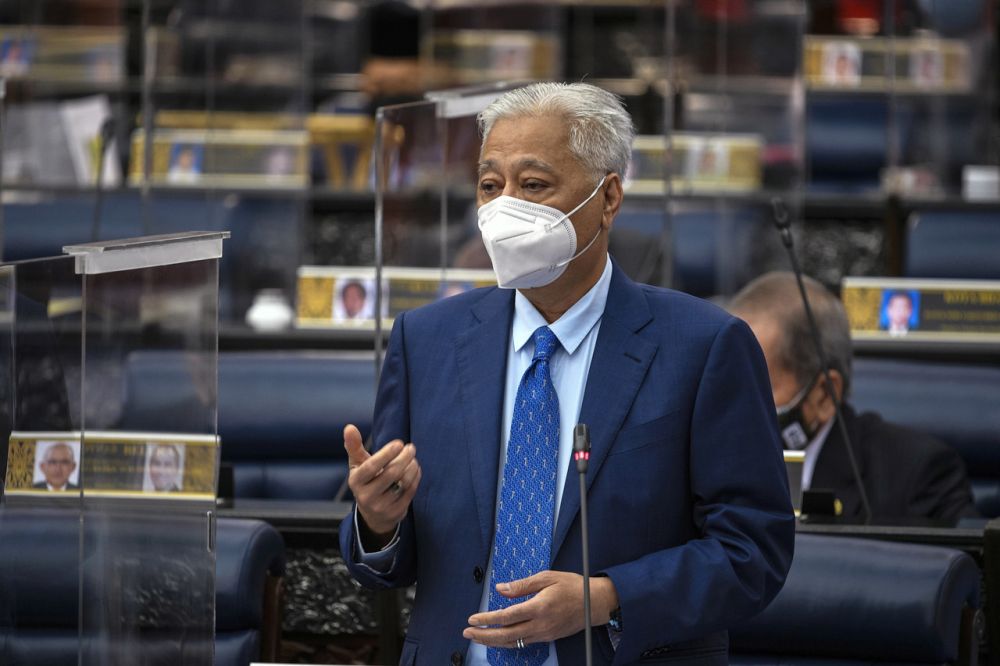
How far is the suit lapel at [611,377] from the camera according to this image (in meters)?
1.85

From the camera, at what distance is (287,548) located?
3.19 m

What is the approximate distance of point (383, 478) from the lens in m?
1.77

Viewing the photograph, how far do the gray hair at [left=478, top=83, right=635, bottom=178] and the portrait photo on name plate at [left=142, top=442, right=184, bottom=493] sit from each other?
27.8 inches

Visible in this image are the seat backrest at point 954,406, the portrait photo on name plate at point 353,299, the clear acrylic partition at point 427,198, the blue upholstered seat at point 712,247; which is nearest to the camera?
the clear acrylic partition at point 427,198

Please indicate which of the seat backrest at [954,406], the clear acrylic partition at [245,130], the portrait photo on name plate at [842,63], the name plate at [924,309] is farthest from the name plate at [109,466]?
the portrait photo on name plate at [842,63]

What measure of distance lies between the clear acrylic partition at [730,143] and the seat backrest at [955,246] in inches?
27.8

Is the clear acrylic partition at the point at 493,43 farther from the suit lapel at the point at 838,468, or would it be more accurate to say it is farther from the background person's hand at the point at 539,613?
the background person's hand at the point at 539,613

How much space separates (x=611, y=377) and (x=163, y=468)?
0.74 meters

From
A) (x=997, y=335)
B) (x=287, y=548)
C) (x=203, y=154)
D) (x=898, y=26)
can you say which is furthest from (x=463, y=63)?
(x=287, y=548)

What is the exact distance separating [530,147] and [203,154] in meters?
4.63

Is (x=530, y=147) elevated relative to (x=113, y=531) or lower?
elevated

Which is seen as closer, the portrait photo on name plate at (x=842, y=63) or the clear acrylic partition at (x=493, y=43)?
the clear acrylic partition at (x=493, y=43)

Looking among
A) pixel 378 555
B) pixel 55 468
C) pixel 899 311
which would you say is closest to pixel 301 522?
pixel 55 468

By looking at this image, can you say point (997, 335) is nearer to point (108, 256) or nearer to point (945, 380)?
point (945, 380)
